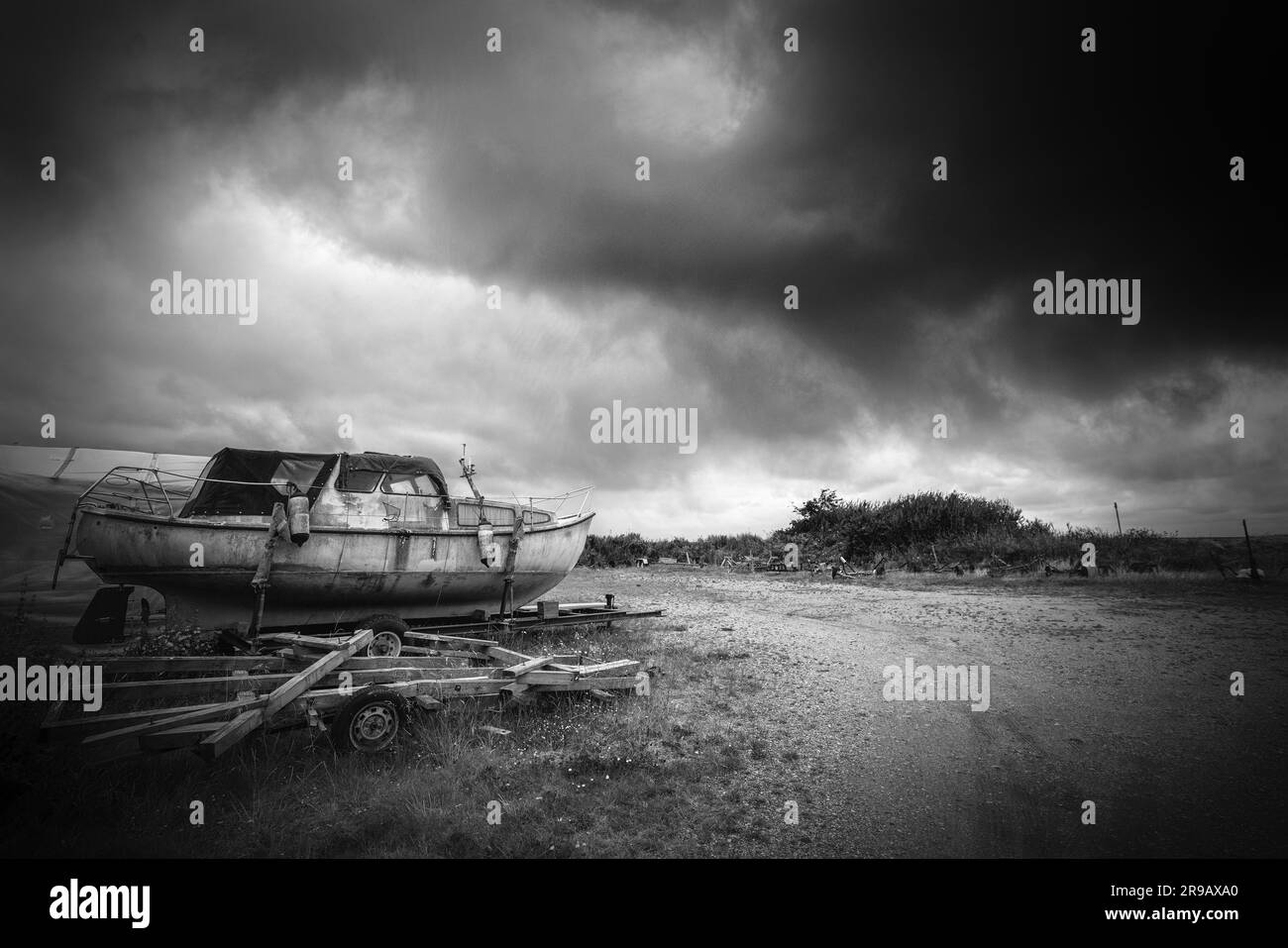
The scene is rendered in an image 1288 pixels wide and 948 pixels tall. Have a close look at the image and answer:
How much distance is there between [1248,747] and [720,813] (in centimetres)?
533

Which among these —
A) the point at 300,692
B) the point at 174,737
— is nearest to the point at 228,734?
the point at 174,737

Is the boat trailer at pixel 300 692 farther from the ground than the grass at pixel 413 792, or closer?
farther from the ground

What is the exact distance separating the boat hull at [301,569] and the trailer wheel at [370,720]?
191 inches

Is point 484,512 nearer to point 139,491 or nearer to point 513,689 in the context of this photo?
point 139,491

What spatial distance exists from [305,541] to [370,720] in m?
4.80

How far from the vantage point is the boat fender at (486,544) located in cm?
1044

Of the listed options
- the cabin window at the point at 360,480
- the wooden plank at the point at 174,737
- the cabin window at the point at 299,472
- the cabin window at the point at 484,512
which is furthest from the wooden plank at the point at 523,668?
the cabin window at the point at 299,472

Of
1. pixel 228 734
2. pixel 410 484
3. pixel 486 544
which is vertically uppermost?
pixel 410 484

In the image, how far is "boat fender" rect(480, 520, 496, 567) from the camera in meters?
10.4

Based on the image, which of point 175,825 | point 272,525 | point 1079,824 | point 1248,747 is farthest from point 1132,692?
point 272,525

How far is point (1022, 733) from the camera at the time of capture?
5.83 m

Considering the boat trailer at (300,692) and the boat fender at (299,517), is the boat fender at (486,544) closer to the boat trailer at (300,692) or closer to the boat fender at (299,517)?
the boat fender at (299,517)

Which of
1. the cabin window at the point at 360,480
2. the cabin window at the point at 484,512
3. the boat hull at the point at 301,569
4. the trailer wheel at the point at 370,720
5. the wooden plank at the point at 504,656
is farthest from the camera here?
the cabin window at the point at 484,512
